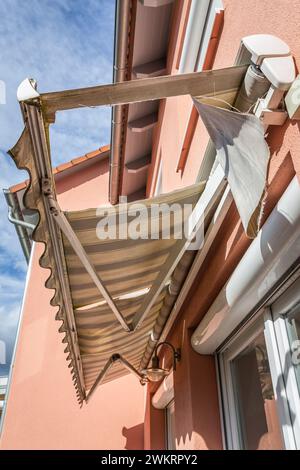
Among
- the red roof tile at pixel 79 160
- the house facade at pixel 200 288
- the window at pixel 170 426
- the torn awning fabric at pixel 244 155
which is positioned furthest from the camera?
the red roof tile at pixel 79 160

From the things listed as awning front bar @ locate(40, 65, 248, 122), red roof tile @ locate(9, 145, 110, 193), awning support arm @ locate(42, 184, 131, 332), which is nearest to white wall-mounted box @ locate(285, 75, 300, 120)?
awning front bar @ locate(40, 65, 248, 122)

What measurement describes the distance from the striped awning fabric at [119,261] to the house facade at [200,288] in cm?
5

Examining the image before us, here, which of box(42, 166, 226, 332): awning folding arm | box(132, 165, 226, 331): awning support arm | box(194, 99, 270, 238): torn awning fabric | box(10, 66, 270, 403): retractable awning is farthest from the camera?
box(132, 165, 226, 331): awning support arm

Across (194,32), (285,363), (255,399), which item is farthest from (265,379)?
(194,32)

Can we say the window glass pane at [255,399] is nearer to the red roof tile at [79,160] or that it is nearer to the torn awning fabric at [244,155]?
the torn awning fabric at [244,155]

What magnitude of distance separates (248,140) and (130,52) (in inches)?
276

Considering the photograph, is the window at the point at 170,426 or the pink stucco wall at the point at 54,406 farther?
the pink stucco wall at the point at 54,406

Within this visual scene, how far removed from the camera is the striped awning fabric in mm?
3779

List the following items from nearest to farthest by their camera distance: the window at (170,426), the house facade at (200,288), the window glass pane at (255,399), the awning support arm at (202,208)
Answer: the house facade at (200,288) → the awning support arm at (202,208) → the window glass pane at (255,399) → the window at (170,426)

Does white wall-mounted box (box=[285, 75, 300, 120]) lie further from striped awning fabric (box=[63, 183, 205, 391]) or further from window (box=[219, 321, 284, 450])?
window (box=[219, 321, 284, 450])

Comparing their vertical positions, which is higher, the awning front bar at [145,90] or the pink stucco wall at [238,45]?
the pink stucco wall at [238,45]

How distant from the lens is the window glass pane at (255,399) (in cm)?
400

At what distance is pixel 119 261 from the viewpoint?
4.54 metres

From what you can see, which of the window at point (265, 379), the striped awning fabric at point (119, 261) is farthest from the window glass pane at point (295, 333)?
the striped awning fabric at point (119, 261)
